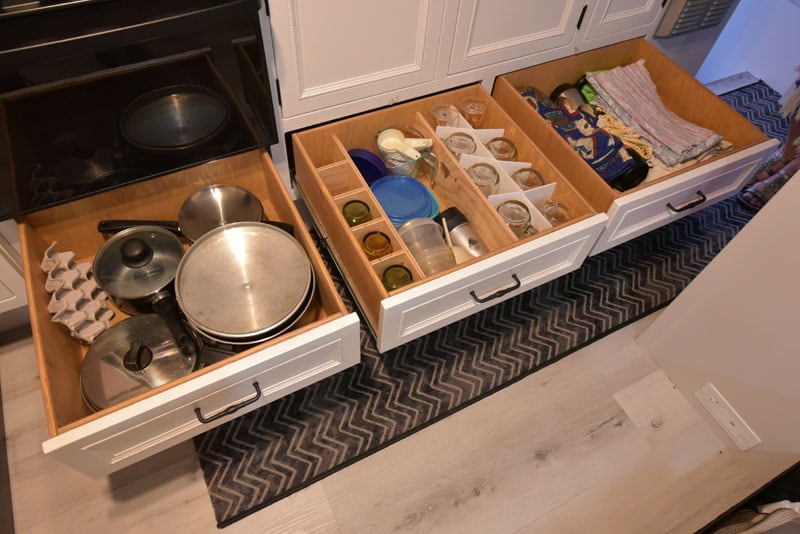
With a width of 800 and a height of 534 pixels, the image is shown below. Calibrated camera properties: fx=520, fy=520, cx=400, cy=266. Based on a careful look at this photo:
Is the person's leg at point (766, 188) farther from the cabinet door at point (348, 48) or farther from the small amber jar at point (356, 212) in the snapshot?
the small amber jar at point (356, 212)

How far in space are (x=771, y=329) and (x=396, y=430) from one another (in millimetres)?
931

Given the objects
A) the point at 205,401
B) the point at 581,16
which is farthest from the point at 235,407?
the point at 581,16

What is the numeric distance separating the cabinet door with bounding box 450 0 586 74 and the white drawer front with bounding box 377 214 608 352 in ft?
1.82

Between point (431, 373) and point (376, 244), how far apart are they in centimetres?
46

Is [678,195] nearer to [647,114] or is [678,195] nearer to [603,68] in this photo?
[647,114]

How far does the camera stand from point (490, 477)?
1329 millimetres

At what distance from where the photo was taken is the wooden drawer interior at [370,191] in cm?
117

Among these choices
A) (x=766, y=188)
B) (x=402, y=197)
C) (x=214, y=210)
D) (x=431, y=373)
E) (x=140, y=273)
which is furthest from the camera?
(x=766, y=188)

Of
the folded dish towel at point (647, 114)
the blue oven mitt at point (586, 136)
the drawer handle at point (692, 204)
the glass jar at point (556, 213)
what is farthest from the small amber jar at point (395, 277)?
the folded dish towel at point (647, 114)

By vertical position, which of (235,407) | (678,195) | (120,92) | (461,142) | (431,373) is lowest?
(431,373)

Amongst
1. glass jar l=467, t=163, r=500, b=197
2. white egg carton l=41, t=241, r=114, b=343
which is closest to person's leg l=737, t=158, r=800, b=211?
glass jar l=467, t=163, r=500, b=197

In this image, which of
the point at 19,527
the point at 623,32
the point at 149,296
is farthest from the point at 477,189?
the point at 19,527

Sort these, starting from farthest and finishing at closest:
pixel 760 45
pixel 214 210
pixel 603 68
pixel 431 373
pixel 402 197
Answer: pixel 760 45, pixel 603 68, pixel 431 373, pixel 402 197, pixel 214 210

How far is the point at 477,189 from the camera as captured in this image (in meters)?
1.25
